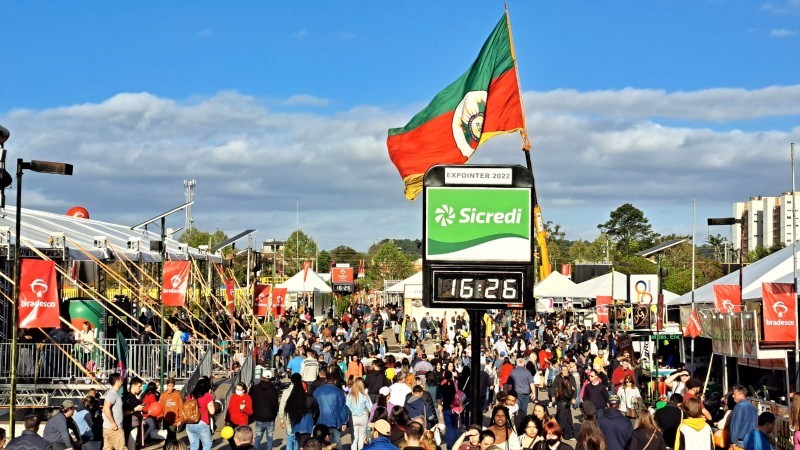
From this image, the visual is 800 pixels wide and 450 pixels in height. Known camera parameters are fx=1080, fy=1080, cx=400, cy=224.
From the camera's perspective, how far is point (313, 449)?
9.05 meters

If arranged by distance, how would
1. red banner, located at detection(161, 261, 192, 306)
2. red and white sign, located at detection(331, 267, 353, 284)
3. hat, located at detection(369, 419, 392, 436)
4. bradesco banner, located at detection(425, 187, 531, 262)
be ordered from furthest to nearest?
red and white sign, located at detection(331, 267, 353, 284), red banner, located at detection(161, 261, 192, 306), hat, located at detection(369, 419, 392, 436), bradesco banner, located at detection(425, 187, 531, 262)

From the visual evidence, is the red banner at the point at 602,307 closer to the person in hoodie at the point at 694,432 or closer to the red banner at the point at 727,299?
the red banner at the point at 727,299

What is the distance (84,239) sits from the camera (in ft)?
105

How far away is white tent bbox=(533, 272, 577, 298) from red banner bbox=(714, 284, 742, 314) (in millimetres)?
21850

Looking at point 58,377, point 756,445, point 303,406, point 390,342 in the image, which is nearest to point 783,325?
point 756,445

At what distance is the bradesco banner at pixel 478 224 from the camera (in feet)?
29.7

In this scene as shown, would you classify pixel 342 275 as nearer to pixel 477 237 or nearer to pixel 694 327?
pixel 694 327

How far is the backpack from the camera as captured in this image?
15.9m

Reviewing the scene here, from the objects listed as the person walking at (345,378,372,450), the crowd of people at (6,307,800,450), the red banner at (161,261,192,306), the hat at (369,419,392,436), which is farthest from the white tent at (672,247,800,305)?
the hat at (369,419,392,436)

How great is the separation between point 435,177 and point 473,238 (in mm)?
617

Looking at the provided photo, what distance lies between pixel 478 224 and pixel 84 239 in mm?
25164

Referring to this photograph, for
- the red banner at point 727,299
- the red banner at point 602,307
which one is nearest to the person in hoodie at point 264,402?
the red banner at point 727,299

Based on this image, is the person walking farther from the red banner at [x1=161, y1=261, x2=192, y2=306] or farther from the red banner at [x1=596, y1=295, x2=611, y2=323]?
the red banner at [x1=596, y1=295, x2=611, y2=323]

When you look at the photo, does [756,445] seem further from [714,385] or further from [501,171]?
[714,385]
